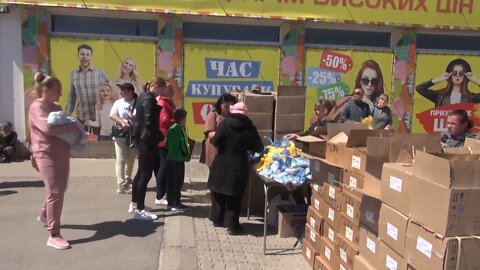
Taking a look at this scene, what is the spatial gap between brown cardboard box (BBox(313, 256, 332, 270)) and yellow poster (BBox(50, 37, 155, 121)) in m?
→ 6.18

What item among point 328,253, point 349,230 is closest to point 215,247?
point 328,253

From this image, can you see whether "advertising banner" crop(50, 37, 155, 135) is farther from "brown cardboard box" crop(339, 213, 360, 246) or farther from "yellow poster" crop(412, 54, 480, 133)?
"brown cardboard box" crop(339, 213, 360, 246)

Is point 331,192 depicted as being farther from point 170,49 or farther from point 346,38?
point 346,38

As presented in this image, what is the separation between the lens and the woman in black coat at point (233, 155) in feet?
17.7

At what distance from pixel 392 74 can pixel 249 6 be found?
341cm

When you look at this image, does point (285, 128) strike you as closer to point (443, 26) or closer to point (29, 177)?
point (29, 177)

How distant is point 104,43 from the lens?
951 cm

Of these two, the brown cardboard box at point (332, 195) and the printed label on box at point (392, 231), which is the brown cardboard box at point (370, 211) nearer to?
the printed label on box at point (392, 231)

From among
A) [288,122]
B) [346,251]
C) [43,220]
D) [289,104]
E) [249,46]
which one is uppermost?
[249,46]

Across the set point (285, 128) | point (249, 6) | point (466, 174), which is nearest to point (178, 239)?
point (285, 128)

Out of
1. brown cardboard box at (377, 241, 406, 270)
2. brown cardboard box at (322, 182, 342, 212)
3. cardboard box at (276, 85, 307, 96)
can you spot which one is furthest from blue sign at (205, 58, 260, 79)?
brown cardboard box at (377, 241, 406, 270)

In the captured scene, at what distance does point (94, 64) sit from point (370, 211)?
7342 millimetres

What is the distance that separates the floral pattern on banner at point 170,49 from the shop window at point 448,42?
5.19 meters

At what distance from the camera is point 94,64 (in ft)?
31.2
